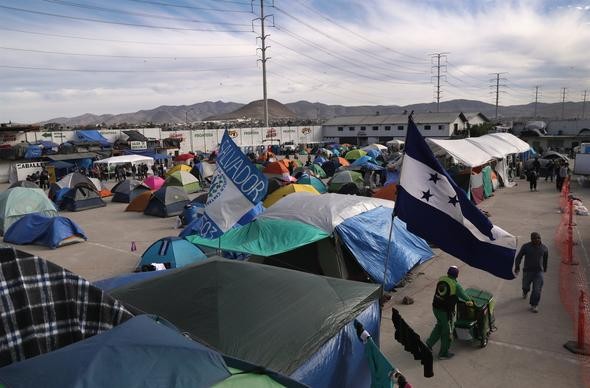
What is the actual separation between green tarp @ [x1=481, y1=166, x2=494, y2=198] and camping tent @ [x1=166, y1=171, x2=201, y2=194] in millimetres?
14594

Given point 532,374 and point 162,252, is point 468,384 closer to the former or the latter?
point 532,374

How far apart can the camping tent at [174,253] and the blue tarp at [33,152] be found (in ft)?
96.4

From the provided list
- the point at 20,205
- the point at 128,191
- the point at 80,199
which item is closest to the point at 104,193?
the point at 128,191

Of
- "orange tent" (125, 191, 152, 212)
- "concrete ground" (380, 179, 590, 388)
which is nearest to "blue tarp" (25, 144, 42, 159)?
"orange tent" (125, 191, 152, 212)

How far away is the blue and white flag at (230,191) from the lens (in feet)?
24.2

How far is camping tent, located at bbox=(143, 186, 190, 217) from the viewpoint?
18750 mm

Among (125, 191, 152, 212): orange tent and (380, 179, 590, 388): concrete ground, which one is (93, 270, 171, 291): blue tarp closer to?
(380, 179, 590, 388): concrete ground

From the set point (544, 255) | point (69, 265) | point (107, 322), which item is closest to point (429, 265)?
point (544, 255)

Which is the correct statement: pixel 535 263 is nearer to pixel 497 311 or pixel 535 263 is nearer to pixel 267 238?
pixel 497 311

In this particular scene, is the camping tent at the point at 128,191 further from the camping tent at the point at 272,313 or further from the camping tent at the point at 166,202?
the camping tent at the point at 272,313

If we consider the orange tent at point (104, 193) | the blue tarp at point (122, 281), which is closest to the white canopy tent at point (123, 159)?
the orange tent at point (104, 193)

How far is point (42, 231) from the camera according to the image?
1466cm

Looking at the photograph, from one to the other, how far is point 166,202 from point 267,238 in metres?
11.4

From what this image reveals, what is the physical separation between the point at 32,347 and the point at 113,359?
913 mm
